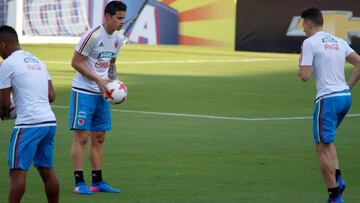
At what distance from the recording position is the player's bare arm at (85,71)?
1117 centimetres

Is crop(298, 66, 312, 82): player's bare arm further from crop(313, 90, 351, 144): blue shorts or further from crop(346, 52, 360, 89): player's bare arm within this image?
crop(346, 52, 360, 89): player's bare arm

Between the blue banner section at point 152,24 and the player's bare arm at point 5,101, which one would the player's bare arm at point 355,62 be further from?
the blue banner section at point 152,24

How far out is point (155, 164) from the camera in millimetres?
13258

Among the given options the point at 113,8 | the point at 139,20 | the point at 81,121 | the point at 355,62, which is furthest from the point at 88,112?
the point at 139,20

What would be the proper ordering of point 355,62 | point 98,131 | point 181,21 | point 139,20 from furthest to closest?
point 181,21 < point 139,20 < point 98,131 < point 355,62

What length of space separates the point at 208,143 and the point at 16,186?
6.63 m

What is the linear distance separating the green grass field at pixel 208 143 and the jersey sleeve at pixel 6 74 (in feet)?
6.17

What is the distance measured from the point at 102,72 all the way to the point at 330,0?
1042 inches

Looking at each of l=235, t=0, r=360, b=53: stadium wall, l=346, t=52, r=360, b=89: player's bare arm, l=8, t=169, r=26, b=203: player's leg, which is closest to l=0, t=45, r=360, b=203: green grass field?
l=346, t=52, r=360, b=89: player's bare arm

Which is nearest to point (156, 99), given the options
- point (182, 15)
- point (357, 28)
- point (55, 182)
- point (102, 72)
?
point (102, 72)

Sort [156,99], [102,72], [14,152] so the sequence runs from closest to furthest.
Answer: [14,152], [102,72], [156,99]

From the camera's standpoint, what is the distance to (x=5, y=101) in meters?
9.07

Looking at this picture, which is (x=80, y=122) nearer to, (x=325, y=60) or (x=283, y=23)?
(x=325, y=60)

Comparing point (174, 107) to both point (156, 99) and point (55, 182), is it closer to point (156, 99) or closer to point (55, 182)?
point (156, 99)
